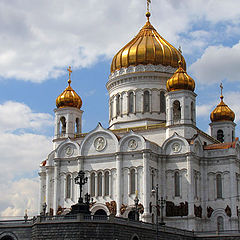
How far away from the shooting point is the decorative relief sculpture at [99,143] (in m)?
61.6

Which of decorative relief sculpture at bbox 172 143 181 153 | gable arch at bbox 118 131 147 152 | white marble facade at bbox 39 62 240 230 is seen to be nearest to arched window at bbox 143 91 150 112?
white marble facade at bbox 39 62 240 230

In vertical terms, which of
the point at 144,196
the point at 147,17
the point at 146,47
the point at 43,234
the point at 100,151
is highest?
the point at 147,17

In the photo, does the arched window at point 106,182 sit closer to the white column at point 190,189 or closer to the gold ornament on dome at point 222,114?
the white column at point 190,189

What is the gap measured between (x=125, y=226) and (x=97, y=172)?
15963mm

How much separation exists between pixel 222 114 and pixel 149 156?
16301mm

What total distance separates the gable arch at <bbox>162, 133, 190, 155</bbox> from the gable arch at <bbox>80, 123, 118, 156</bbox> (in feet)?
17.3

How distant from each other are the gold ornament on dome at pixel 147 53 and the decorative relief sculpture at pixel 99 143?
1047 centimetres

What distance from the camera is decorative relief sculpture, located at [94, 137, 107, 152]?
61625 millimetres

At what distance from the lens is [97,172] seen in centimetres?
6094

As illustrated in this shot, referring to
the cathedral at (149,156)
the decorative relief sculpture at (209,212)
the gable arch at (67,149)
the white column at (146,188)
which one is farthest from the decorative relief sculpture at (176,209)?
the gable arch at (67,149)

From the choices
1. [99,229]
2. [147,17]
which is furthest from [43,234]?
[147,17]

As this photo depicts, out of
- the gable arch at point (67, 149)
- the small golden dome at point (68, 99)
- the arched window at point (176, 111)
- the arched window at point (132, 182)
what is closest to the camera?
the arched window at point (132, 182)

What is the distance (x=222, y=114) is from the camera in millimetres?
71062

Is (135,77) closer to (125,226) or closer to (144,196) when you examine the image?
(144,196)
